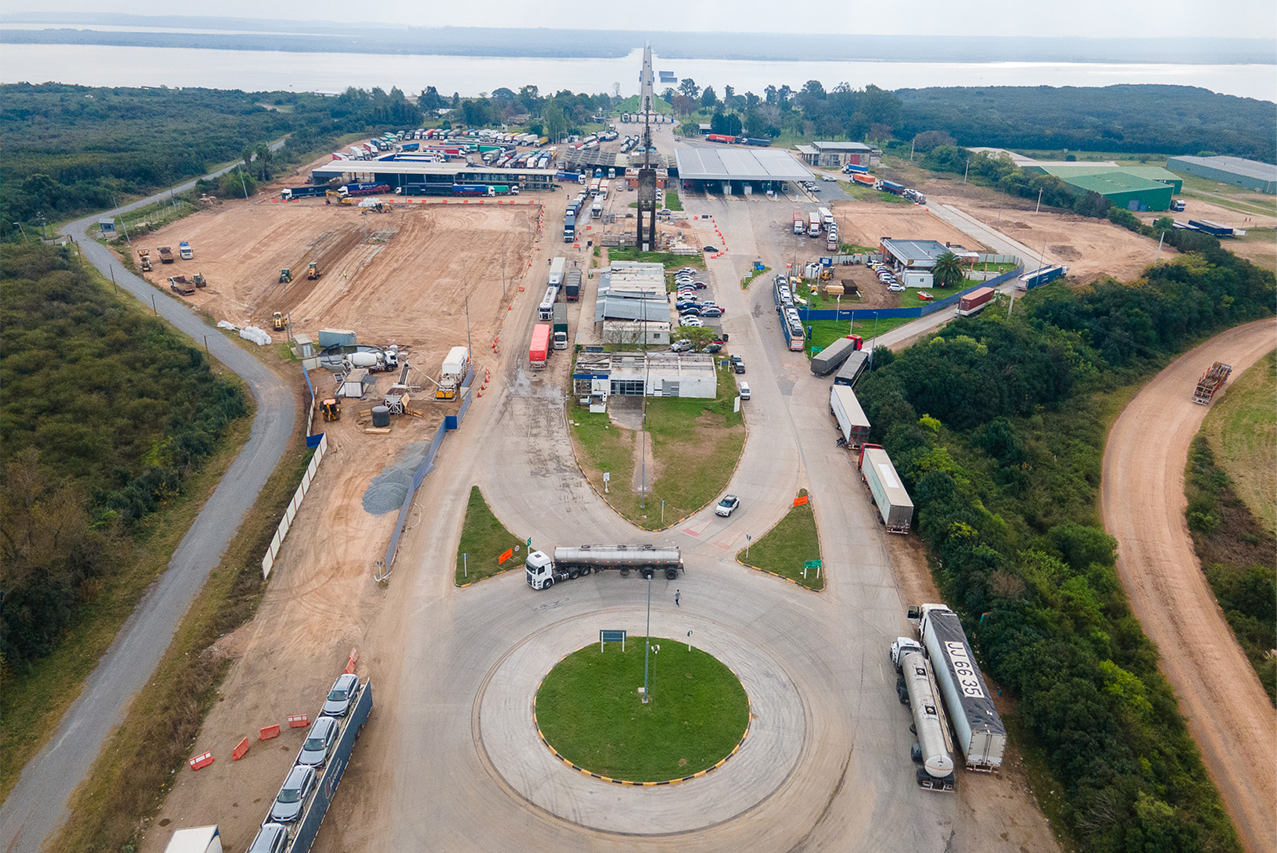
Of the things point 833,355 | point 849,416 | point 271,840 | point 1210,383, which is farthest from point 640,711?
point 1210,383

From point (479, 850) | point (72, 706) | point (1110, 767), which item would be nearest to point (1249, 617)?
point (1110, 767)

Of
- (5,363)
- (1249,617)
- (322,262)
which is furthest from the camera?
(322,262)

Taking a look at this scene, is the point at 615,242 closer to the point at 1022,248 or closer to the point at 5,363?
the point at 1022,248

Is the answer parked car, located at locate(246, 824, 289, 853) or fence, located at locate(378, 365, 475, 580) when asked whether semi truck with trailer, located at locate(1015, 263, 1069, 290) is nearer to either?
fence, located at locate(378, 365, 475, 580)

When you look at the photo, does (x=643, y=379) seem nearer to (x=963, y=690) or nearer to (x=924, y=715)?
(x=963, y=690)

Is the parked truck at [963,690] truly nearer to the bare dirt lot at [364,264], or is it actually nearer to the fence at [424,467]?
the fence at [424,467]

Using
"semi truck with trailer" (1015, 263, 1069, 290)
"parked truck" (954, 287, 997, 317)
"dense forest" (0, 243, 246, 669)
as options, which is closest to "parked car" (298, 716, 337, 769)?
"dense forest" (0, 243, 246, 669)
